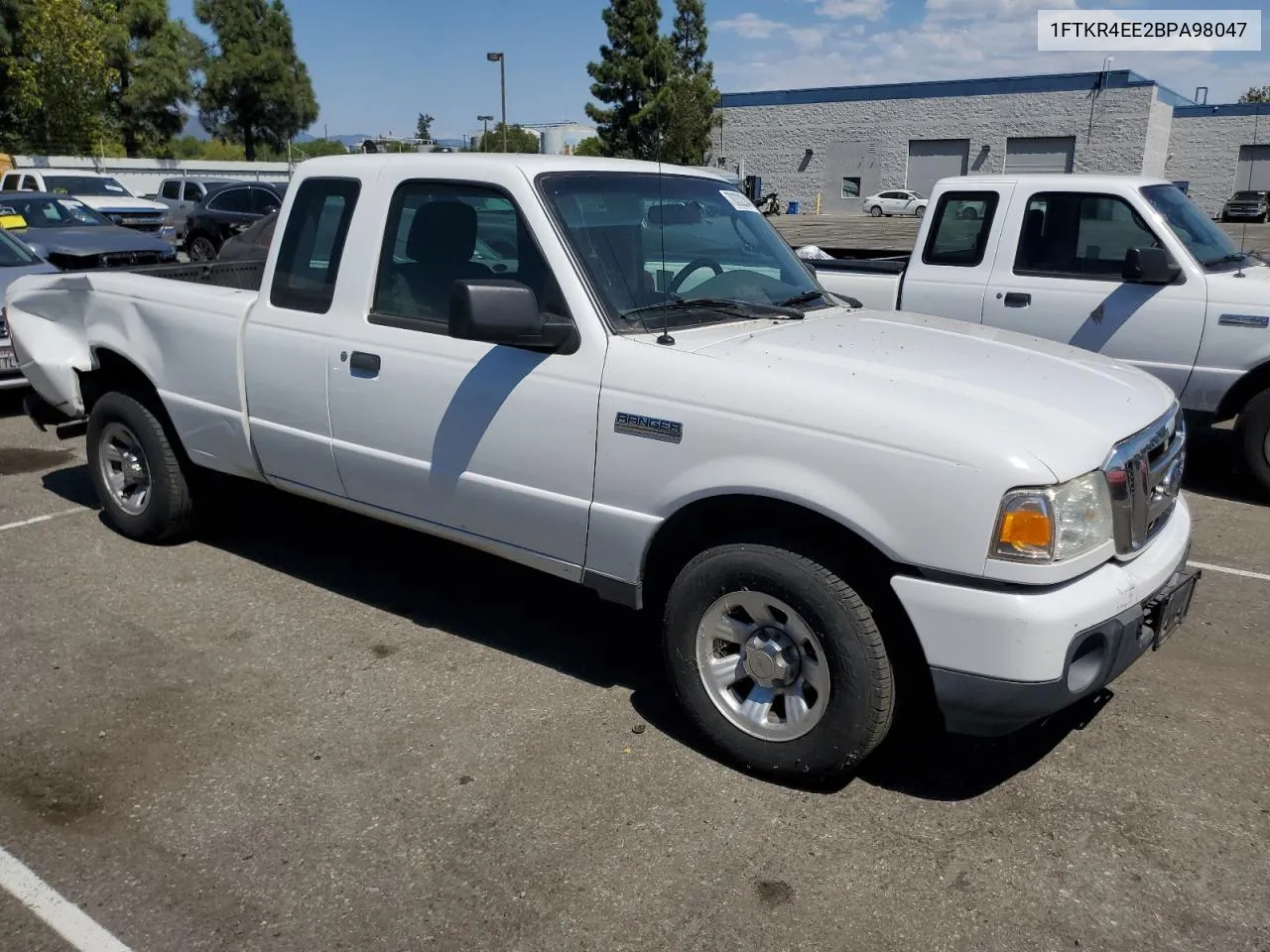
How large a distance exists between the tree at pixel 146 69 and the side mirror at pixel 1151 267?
50.8 metres

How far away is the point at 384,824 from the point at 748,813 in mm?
1130

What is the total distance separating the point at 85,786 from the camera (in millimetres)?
3549

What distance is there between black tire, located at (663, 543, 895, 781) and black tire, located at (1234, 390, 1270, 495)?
477 centimetres

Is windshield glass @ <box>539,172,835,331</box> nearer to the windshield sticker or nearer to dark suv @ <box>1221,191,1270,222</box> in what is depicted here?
the windshield sticker

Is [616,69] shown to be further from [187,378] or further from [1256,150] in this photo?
[187,378]

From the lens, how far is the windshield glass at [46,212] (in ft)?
48.8

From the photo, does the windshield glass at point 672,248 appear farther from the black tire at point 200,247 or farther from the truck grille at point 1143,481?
the black tire at point 200,247

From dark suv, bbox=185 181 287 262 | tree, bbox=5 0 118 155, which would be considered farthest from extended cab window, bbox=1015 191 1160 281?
tree, bbox=5 0 118 155

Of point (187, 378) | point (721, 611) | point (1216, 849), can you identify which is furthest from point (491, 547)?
point (1216, 849)

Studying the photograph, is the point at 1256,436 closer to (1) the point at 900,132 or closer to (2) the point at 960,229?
(2) the point at 960,229

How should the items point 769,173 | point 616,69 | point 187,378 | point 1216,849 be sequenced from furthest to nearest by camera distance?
1. point 769,173
2. point 616,69
3. point 187,378
4. point 1216,849

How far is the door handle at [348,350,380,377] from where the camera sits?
4.27 meters

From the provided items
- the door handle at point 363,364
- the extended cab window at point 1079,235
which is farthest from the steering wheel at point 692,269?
the extended cab window at point 1079,235

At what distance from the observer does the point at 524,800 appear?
347 centimetres
